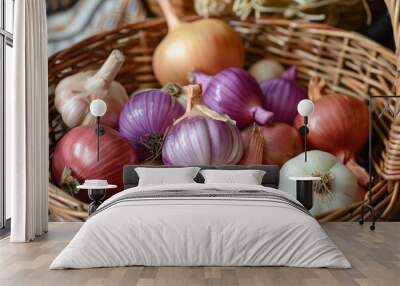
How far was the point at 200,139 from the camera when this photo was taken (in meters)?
5.96

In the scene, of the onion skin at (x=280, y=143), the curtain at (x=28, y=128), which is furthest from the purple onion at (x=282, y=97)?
the curtain at (x=28, y=128)

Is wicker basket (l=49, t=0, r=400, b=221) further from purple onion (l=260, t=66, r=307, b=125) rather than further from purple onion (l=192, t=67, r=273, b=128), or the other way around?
purple onion (l=192, t=67, r=273, b=128)

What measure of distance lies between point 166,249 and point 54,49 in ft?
10.9

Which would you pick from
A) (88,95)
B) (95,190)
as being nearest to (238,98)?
(88,95)

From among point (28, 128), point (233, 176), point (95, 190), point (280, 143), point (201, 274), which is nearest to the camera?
point (201, 274)

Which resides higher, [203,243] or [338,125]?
[338,125]

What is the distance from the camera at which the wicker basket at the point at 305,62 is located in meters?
6.29

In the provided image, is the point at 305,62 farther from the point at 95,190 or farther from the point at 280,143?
the point at 95,190

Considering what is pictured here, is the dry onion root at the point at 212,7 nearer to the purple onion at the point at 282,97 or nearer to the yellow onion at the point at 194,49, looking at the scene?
the yellow onion at the point at 194,49

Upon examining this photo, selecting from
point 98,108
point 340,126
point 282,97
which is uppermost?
point 282,97

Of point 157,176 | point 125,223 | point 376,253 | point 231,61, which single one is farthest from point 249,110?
point 125,223

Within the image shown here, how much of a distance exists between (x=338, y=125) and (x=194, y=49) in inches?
62.7

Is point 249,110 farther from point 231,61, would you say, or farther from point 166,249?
point 166,249

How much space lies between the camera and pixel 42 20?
5793 millimetres
